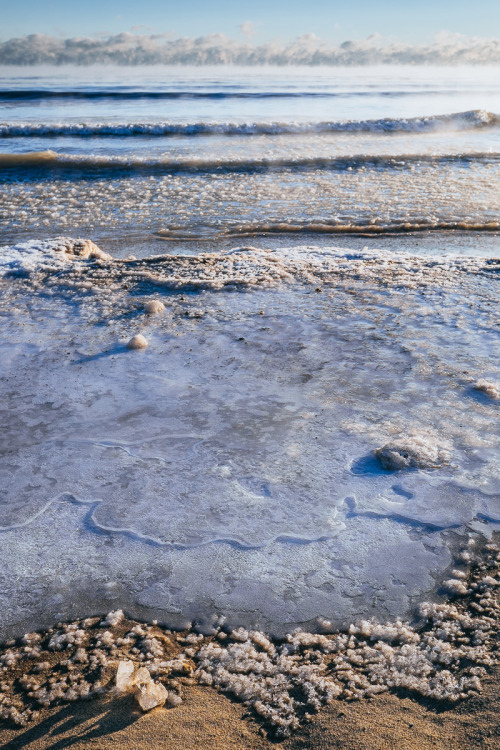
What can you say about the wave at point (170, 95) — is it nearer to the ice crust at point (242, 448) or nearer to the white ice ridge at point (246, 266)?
the white ice ridge at point (246, 266)

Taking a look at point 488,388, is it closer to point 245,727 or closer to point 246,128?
point 245,727

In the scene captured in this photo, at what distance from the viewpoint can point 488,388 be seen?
2.76m

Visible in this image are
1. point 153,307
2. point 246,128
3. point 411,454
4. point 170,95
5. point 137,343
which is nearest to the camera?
point 411,454

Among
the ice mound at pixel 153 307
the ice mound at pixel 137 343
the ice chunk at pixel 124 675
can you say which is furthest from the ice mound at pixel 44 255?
the ice chunk at pixel 124 675

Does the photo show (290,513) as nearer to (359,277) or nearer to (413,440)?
(413,440)

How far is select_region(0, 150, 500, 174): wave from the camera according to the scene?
10094mm

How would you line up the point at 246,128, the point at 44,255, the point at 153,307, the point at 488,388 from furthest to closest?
the point at 246,128 < the point at 44,255 < the point at 153,307 < the point at 488,388

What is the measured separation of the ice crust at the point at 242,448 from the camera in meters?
1.80

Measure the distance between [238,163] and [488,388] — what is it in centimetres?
899

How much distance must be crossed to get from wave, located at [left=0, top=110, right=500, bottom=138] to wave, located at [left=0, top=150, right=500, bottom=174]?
5.55 metres

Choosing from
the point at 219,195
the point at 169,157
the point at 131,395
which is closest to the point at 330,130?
the point at 169,157

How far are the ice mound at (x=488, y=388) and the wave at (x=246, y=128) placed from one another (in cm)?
1484

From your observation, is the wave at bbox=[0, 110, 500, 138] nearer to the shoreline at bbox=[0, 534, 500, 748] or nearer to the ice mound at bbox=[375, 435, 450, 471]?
the ice mound at bbox=[375, 435, 450, 471]

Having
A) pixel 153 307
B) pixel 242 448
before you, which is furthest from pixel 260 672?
pixel 153 307
